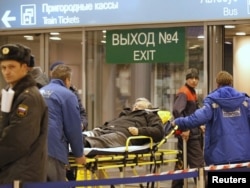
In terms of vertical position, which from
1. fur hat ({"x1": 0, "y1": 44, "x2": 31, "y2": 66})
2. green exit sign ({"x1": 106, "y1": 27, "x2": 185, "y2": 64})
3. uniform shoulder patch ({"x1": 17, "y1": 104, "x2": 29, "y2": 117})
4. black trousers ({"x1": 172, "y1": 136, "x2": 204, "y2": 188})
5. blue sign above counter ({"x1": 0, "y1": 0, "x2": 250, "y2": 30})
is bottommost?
black trousers ({"x1": 172, "y1": 136, "x2": 204, "y2": 188})

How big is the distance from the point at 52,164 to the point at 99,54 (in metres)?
4.74

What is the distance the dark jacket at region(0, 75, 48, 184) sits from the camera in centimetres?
384

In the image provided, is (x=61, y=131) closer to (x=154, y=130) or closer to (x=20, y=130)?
(x=20, y=130)

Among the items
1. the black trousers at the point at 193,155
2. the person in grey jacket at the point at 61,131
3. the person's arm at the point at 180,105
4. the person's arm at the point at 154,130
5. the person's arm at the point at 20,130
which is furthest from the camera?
the black trousers at the point at 193,155

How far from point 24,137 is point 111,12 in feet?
18.5

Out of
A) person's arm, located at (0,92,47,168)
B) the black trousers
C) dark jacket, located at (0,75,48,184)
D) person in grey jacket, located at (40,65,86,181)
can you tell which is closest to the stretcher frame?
the black trousers

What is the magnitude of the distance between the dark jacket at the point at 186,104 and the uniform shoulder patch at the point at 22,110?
4064 millimetres

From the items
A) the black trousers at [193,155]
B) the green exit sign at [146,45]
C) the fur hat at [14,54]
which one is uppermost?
the green exit sign at [146,45]

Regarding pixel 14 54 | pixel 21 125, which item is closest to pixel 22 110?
pixel 21 125

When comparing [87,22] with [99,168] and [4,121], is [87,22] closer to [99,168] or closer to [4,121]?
[99,168]

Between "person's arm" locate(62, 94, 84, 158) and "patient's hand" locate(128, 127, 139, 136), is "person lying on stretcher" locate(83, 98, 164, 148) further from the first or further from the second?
"person's arm" locate(62, 94, 84, 158)

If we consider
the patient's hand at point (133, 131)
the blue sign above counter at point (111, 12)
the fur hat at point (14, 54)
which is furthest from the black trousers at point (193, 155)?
the fur hat at point (14, 54)

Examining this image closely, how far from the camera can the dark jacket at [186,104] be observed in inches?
305

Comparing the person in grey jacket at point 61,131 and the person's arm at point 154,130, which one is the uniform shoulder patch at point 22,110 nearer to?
the person in grey jacket at point 61,131
